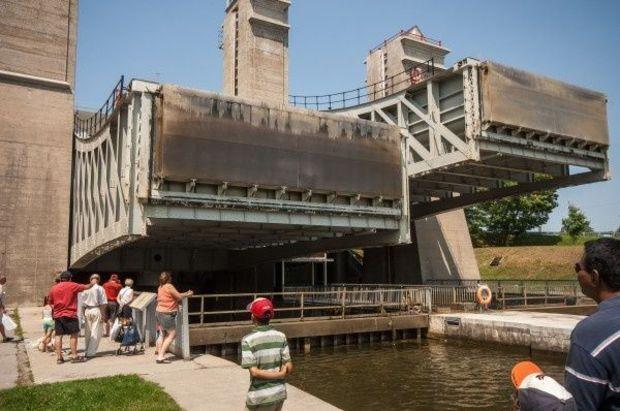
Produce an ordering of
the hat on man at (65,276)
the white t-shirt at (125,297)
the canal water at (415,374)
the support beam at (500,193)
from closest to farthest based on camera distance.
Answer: the hat on man at (65,276) < the canal water at (415,374) < the white t-shirt at (125,297) < the support beam at (500,193)

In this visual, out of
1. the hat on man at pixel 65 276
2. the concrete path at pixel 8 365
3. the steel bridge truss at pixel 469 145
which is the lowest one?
the concrete path at pixel 8 365

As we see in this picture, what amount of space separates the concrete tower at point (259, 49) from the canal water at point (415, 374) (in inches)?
1312

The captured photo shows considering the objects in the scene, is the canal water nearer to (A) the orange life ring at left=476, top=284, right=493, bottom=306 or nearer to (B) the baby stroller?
(A) the orange life ring at left=476, top=284, right=493, bottom=306

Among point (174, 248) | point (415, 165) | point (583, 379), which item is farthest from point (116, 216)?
point (583, 379)

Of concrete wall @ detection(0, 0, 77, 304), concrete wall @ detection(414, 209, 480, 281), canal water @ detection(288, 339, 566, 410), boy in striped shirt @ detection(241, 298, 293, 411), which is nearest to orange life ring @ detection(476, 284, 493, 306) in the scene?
canal water @ detection(288, 339, 566, 410)

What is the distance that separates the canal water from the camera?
38.6 feet

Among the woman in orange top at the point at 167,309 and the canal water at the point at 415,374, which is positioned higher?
the woman in orange top at the point at 167,309

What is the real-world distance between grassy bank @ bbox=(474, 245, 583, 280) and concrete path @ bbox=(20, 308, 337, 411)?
4635 centimetres

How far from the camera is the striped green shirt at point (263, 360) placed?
486 centimetres

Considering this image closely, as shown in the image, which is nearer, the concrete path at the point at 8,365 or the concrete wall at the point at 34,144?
the concrete path at the point at 8,365

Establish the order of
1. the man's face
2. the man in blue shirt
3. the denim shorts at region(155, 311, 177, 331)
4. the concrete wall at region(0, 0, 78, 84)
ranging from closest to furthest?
the man in blue shirt < the man's face < the denim shorts at region(155, 311, 177, 331) < the concrete wall at region(0, 0, 78, 84)

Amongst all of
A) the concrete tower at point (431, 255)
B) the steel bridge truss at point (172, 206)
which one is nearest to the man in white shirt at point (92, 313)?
the steel bridge truss at point (172, 206)

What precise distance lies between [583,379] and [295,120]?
21101 mm

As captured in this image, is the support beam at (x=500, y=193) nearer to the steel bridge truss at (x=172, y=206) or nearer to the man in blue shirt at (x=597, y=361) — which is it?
the steel bridge truss at (x=172, y=206)
